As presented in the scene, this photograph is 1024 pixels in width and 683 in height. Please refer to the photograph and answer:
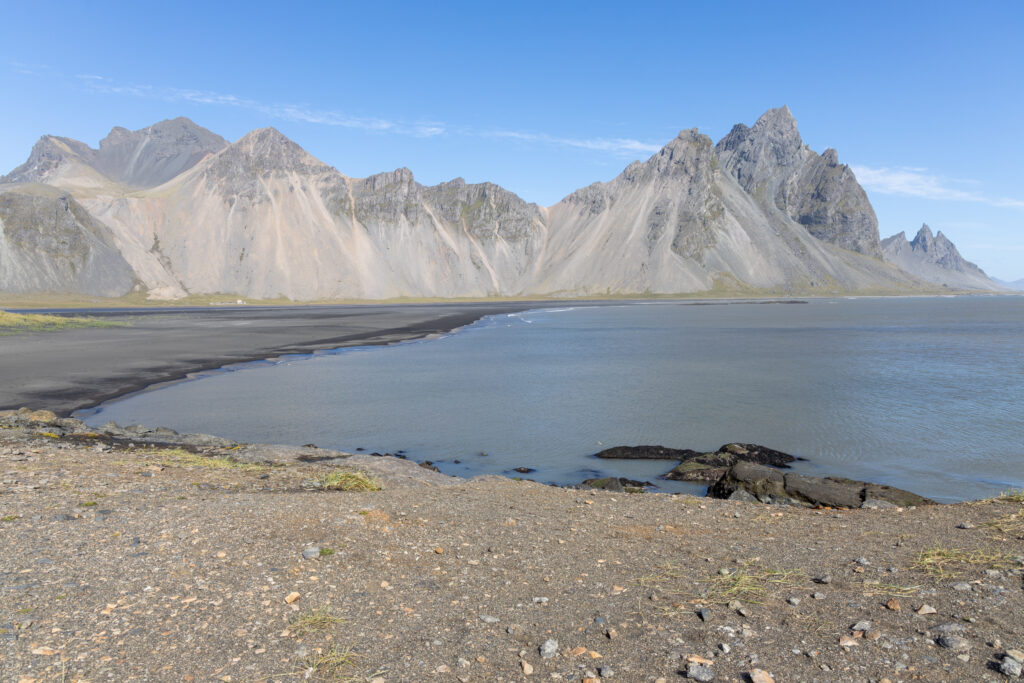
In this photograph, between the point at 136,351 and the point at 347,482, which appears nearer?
the point at 347,482

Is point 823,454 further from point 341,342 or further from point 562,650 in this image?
point 341,342

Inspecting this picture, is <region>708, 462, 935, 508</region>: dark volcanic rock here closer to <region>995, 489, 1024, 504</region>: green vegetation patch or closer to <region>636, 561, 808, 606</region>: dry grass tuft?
<region>995, 489, 1024, 504</region>: green vegetation patch

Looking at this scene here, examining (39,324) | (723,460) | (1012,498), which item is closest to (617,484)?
(723,460)

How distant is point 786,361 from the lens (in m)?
53.0

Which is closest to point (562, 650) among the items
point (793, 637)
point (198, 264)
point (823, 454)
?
point (793, 637)

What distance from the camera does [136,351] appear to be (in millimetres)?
53062

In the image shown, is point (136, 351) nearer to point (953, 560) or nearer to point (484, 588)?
point (484, 588)

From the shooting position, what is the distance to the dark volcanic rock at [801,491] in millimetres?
16031

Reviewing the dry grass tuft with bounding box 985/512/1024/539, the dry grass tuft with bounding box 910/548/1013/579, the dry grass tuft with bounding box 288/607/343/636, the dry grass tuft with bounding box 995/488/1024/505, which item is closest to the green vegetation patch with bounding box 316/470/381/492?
the dry grass tuft with bounding box 288/607/343/636

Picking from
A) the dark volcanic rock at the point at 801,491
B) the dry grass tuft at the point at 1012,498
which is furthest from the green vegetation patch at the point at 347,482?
the dry grass tuft at the point at 1012,498

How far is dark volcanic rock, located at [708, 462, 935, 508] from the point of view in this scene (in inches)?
631

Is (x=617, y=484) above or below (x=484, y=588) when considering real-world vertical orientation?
below

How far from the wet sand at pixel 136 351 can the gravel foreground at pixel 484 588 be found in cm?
2457

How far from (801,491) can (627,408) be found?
16.4 m
